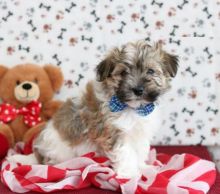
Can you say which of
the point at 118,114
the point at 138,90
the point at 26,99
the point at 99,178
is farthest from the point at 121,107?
the point at 26,99

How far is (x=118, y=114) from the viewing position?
8.48 ft

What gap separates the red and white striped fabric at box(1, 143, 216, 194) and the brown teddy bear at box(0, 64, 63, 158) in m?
0.53

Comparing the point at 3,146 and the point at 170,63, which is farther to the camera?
the point at 3,146

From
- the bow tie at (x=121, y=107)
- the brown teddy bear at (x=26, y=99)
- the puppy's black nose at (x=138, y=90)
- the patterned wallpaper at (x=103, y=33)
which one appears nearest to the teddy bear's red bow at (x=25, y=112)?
the brown teddy bear at (x=26, y=99)

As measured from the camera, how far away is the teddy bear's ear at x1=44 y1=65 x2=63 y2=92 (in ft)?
10.7

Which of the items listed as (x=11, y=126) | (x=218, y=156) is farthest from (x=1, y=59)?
(x=218, y=156)

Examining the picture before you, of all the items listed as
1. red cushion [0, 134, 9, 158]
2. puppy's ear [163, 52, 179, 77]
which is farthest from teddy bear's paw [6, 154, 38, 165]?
puppy's ear [163, 52, 179, 77]

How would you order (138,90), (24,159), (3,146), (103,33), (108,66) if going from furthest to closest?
(103,33)
(3,146)
(24,159)
(108,66)
(138,90)

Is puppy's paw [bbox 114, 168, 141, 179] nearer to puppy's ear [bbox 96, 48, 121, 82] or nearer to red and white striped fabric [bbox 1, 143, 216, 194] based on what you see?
red and white striped fabric [bbox 1, 143, 216, 194]

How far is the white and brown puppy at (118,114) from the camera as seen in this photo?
2459mm

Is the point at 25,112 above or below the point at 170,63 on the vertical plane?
below

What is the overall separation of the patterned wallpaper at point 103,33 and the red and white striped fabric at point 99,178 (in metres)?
0.90

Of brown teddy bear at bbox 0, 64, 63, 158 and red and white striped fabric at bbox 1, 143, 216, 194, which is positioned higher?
brown teddy bear at bbox 0, 64, 63, 158

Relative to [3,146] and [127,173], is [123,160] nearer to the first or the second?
[127,173]
